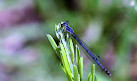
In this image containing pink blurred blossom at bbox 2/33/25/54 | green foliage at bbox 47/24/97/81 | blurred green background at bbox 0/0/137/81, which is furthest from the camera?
pink blurred blossom at bbox 2/33/25/54

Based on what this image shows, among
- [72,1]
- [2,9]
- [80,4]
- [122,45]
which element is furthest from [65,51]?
[2,9]

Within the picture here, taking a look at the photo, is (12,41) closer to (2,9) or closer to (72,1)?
(2,9)

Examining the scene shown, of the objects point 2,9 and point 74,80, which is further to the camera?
point 2,9

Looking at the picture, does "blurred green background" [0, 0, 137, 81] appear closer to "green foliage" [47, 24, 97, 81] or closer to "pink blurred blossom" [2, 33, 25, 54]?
"pink blurred blossom" [2, 33, 25, 54]

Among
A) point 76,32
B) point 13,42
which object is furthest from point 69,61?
point 13,42

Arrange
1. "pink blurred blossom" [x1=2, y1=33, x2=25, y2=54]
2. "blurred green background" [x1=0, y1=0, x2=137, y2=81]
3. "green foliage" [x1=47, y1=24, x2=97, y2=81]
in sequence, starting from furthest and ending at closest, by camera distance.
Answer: "pink blurred blossom" [x1=2, y1=33, x2=25, y2=54], "blurred green background" [x1=0, y1=0, x2=137, y2=81], "green foliage" [x1=47, y1=24, x2=97, y2=81]

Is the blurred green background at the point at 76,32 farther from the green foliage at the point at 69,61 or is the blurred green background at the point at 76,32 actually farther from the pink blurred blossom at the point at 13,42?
the green foliage at the point at 69,61

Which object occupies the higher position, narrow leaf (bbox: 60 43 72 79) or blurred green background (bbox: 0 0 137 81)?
blurred green background (bbox: 0 0 137 81)

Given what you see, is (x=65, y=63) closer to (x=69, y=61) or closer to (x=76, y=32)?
(x=69, y=61)

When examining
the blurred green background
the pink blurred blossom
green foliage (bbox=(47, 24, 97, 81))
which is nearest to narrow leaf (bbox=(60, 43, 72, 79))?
green foliage (bbox=(47, 24, 97, 81))
